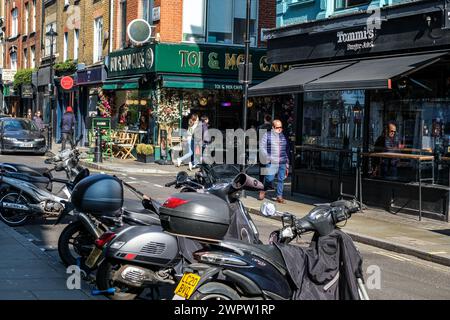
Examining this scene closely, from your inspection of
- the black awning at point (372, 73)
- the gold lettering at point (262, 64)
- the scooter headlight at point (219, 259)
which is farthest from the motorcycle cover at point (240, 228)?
the gold lettering at point (262, 64)

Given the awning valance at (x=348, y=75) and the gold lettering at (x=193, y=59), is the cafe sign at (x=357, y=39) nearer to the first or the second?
the awning valance at (x=348, y=75)

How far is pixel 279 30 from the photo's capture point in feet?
56.6

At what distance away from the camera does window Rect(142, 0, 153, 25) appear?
25.9 metres

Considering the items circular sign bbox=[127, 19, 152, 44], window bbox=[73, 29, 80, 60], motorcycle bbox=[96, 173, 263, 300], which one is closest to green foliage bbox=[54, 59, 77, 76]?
window bbox=[73, 29, 80, 60]

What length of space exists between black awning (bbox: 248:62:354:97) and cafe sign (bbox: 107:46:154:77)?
9.10 m

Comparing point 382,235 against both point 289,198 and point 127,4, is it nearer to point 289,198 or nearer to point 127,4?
point 289,198

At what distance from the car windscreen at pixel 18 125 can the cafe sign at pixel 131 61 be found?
417cm

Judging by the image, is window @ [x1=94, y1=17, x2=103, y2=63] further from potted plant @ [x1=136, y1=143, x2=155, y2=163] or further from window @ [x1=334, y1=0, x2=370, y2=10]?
window @ [x1=334, y1=0, x2=370, y2=10]

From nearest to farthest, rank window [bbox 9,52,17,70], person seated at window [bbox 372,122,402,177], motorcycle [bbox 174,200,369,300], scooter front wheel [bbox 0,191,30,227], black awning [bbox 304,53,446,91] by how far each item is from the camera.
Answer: motorcycle [bbox 174,200,369,300] → scooter front wheel [bbox 0,191,30,227] → black awning [bbox 304,53,446,91] → person seated at window [bbox 372,122,402,177] → window [bbox 9,52,17,70]

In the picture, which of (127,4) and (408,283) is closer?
(408,283)

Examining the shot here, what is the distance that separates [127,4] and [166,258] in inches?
932

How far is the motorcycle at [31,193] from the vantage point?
33.5ft

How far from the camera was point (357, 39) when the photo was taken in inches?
571

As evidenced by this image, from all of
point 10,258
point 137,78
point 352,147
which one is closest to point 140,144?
point 137,78
